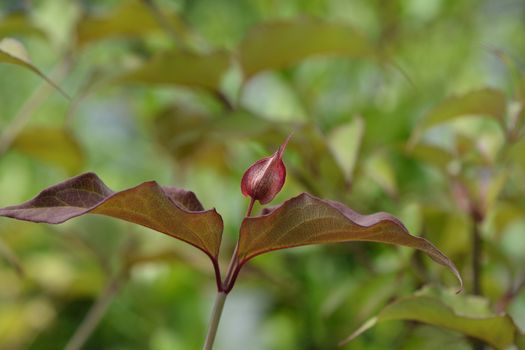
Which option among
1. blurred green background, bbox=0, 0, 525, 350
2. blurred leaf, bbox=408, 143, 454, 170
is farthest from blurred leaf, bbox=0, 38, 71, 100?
blurred leaf, bbox=408, 143, 454, 170

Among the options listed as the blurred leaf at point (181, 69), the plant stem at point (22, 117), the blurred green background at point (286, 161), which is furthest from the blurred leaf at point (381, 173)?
the plant stem at point (22, 117)

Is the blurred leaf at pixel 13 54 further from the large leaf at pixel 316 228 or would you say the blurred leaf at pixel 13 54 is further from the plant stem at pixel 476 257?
the plant stem at pixel 476 257

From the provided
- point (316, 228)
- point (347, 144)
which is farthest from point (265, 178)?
point (347, 144)

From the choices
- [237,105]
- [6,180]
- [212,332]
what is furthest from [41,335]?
[212,332]

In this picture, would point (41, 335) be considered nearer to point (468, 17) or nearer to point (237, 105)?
point (237, 105)

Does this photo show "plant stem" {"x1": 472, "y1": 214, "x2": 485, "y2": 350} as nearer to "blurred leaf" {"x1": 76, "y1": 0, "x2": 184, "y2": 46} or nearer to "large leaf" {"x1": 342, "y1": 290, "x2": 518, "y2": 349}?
"large leaf" {"x1": 342, "y1": 290, "x2": 518, "y2": 349}

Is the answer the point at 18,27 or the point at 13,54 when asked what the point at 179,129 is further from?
the point at 13,54

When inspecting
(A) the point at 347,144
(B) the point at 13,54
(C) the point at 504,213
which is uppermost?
(B) the point at 13,54
